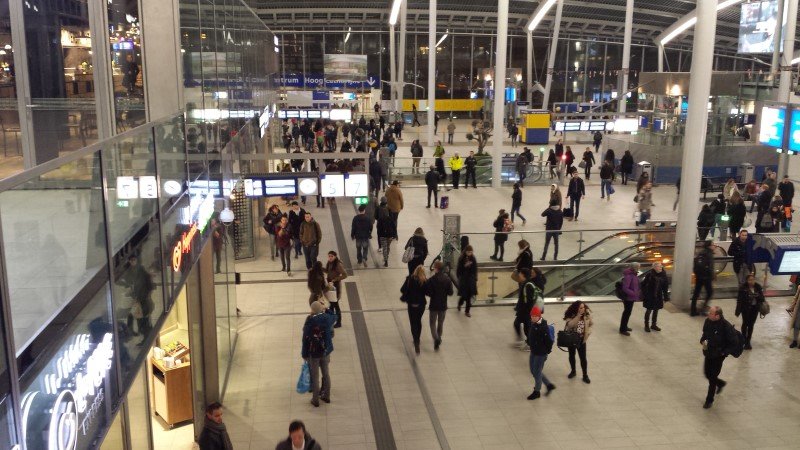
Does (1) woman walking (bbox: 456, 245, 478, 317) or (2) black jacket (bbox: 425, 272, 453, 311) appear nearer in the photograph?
(2) black jacket (bbox: 425, 272, 453, 311)

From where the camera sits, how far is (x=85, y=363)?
12.6 feet

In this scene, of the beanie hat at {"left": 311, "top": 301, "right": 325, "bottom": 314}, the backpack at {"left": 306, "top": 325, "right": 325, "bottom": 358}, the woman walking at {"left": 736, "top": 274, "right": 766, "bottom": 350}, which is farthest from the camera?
the woman walking at {"left": 736, "top": 274, "right": 766, "bottom": 350}

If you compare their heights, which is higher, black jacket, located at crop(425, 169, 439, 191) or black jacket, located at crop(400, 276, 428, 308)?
black jacket, located at crop(425, 169, 439, 191)

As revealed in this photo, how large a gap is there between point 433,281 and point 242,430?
3863mm

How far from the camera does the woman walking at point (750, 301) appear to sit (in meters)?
11.7

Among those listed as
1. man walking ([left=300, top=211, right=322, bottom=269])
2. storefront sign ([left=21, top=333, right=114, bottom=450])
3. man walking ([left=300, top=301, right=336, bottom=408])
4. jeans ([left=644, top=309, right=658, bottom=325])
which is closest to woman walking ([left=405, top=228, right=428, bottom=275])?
man walking ([left=300, top=211, right=322, bottom=269])

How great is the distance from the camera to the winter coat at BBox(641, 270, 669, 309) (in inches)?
488

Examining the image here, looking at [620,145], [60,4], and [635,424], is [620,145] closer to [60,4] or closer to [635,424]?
[635,424]

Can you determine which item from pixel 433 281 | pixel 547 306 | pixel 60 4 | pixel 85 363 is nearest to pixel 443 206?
pixel 547 306

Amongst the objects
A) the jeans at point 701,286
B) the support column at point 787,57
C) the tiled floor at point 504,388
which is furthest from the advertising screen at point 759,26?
the jeans at point 701,286

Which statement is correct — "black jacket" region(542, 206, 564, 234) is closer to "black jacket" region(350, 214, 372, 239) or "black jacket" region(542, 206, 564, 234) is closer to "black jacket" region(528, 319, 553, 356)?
"black jacket" region(350, 214, 372, 239)

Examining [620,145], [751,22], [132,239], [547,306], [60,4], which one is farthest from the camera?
[620,145]

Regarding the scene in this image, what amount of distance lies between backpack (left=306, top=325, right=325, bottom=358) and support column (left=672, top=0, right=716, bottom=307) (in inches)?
309

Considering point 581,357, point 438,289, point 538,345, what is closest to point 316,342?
point 438,289
